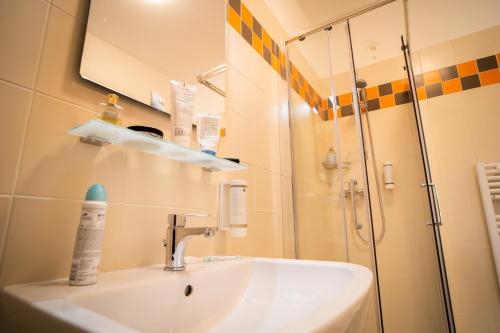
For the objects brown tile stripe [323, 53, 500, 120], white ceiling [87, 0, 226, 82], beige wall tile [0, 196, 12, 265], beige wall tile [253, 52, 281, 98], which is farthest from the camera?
brown tile stripe [323, 53, 500, 120]

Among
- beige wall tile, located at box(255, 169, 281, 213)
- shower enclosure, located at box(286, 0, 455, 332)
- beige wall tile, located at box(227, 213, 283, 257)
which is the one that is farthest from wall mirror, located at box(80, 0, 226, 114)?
shower enclosure, located at box(286, 0, 455, 332)

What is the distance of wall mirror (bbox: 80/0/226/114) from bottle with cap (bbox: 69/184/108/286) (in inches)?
11.9

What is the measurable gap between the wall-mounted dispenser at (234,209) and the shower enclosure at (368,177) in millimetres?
653

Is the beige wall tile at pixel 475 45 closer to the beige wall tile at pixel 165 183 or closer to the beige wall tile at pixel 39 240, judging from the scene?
the beige wall tile at pixel 165 183

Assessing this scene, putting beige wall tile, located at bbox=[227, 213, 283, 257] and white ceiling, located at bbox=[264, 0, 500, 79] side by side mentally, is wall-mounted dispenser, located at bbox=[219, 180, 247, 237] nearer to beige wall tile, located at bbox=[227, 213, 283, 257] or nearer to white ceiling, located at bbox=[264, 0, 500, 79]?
beige wall tile, located at bbox=[227, 213, 283, 257]

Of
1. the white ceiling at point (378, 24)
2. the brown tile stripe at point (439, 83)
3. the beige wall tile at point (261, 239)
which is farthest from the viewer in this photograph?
the brown tile stripe at point (439, 83)

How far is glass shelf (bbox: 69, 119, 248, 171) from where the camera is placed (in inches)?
20.9

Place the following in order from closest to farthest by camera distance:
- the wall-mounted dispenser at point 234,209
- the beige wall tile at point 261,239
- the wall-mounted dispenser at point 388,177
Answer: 1. the wall-mounted dispenser at point 234,209
2. the beige wall tile at point 261,239
3. the wall-mounted dispenser at point 388,177

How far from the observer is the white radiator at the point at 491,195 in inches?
59.1

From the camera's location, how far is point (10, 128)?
47 cm

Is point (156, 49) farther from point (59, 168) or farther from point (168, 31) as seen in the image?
point (59, 168)

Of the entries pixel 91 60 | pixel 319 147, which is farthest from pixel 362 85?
pixel 91 60

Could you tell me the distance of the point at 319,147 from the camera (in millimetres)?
1614

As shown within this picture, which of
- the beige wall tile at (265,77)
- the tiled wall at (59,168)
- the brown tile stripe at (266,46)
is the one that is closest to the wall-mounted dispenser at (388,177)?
the brown tile stripe at (266,46)
